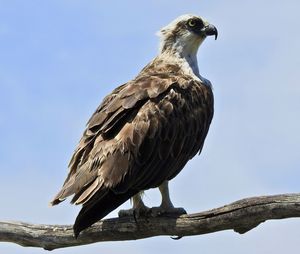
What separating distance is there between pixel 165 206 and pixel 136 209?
332 millimetres

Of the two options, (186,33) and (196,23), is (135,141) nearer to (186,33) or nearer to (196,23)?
(186,33)

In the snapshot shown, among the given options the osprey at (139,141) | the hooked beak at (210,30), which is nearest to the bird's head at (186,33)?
the hooked beak at (210,30)

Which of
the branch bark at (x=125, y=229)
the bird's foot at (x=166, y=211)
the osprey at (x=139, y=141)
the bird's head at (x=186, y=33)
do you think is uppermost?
the bird's head at (x=186, y=33)

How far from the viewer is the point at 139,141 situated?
33.3ft

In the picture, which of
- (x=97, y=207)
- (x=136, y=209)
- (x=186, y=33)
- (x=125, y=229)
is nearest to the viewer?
(x=97, y=207)

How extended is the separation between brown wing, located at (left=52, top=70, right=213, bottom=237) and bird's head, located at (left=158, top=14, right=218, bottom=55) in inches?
37.1

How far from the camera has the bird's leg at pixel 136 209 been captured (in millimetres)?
9992

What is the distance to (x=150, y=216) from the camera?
9883 millimetres

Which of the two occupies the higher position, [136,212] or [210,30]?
[210,30]

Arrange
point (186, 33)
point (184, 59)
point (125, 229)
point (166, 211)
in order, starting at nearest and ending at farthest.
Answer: point (125, 229)
point (166, 211)
point (184, 59)
point (186, 33)

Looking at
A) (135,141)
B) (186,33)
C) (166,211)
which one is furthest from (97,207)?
(186,33)

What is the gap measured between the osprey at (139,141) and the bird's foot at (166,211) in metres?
0.01

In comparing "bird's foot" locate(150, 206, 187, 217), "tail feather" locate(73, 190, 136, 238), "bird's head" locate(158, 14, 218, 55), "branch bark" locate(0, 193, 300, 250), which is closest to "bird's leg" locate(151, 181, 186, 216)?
"bird's foot" locate(150, 206, 187, 217)

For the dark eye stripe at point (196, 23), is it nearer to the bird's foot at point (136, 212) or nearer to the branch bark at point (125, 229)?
the bird's foot at point (136, 212)
